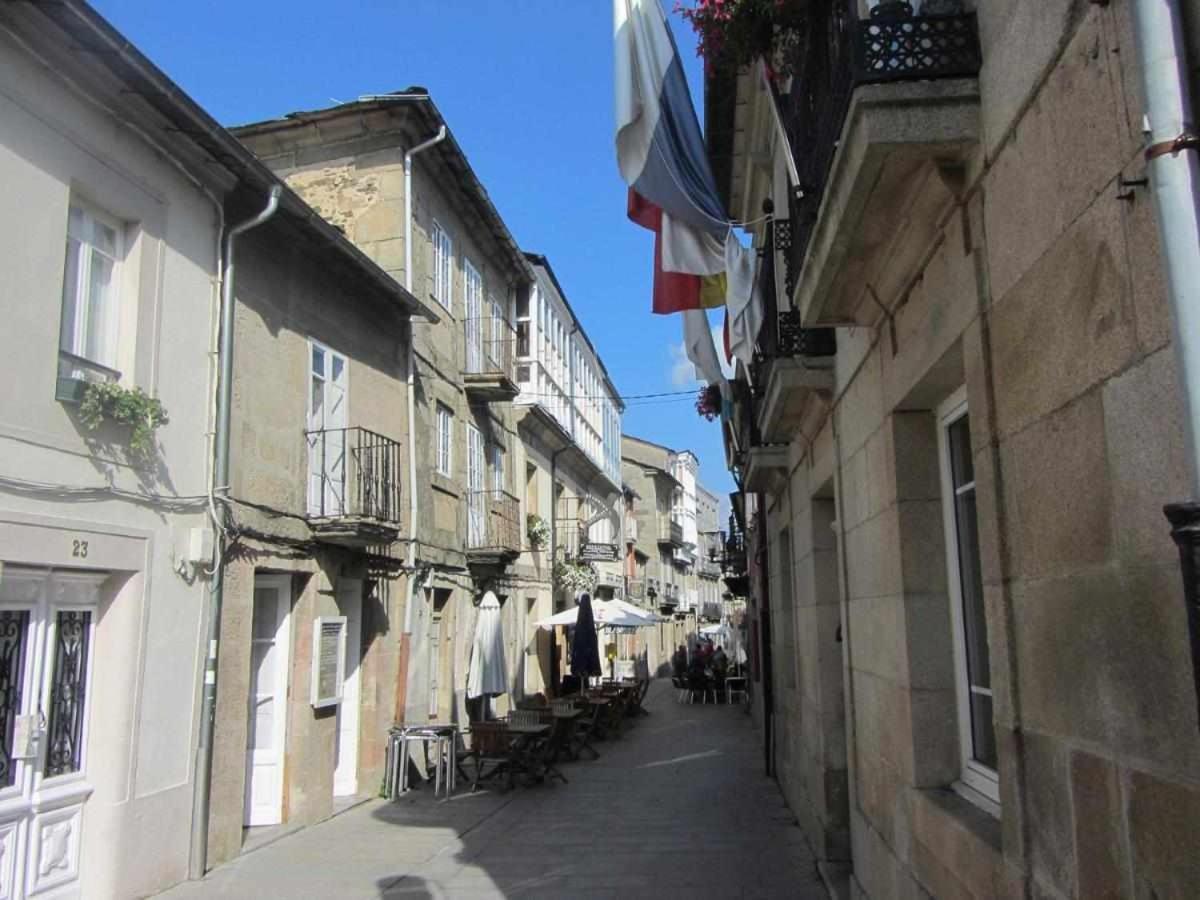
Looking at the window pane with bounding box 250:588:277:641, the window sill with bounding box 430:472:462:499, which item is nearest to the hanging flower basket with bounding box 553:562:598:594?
the window sill with bounding box 430:472:462:499

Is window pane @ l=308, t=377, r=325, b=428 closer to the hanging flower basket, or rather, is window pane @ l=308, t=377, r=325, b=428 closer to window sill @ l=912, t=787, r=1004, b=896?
window sill @ l=912, t=787, r=1004, b=896

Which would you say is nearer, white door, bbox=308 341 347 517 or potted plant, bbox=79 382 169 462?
potted plant, bbox=79 382 169 462

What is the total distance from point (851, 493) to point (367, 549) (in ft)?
24.0

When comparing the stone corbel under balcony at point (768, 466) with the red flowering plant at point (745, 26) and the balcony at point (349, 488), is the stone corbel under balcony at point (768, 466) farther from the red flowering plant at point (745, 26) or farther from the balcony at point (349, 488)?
the red flowering plant at point (745, 26)

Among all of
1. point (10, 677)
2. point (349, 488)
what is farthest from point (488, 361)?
point (10, 677)

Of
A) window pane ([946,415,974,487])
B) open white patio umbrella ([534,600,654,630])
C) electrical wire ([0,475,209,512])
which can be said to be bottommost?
open white patio umbrella ([534,600,654,630])

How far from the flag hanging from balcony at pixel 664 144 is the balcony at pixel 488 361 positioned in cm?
957

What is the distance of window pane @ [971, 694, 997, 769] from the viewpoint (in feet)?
13.3

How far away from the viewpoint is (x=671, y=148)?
249 inches

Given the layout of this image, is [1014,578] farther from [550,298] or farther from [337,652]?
[550,298]

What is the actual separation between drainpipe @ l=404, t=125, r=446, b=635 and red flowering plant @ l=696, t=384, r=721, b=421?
12.6 ft

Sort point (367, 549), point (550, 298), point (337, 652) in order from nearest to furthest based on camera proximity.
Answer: point (337, 652)
point (367, 549)
point (550, 298)

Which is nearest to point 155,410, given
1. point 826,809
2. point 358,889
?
point 358,889

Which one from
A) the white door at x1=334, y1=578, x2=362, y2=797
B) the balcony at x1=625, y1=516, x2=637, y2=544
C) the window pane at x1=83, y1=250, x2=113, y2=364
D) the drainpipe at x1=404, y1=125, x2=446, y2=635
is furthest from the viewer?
the balcony at x1=625, y1=516, x2=637, y2=544
